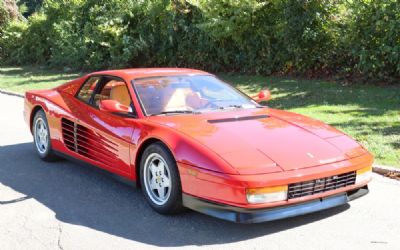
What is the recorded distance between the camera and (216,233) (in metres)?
4.48

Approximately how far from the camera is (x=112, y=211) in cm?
508

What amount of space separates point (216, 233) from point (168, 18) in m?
14.3

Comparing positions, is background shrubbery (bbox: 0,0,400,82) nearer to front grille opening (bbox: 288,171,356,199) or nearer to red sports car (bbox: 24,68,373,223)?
red sports car (bbox: 24,68,373,223)

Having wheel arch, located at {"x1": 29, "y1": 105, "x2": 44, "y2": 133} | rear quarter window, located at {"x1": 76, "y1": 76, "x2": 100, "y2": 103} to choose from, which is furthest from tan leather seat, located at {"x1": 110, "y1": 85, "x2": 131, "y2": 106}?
wheel arch, located at {"x1": 29, "y1": 105, "x2": 44, "y2": 133}

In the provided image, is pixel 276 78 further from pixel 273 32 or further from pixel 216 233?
pixel 216 233

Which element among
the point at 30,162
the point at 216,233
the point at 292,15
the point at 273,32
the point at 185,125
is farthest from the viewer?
the point at 273,32

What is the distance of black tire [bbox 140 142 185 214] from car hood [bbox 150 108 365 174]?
255 millimetres

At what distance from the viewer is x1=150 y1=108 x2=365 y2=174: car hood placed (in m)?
4.40

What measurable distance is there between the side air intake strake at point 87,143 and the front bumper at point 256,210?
125 cm

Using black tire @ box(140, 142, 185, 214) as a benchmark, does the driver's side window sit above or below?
above

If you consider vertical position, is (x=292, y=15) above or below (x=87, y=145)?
above

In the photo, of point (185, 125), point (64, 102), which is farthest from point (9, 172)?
point (185, 125)

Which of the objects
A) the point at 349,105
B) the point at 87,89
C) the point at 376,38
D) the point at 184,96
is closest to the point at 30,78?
the point at 376,38

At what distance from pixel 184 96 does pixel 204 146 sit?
1237mm
